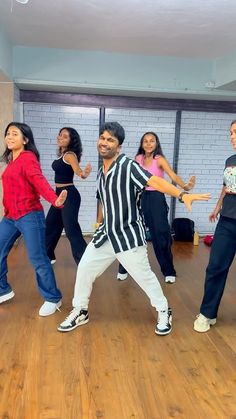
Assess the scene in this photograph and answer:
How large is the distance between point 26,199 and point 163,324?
1300mm

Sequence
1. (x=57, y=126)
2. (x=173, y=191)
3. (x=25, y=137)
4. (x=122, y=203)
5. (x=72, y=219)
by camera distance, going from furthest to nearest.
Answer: (x=57, y=126), (x=72, y=219), (x=25, y=137), (x=122, y=203), (x=173, y=191)

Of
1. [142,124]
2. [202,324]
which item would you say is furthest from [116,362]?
[142,124]

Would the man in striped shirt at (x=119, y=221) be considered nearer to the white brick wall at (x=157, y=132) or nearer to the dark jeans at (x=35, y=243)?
the dark jeans at (x=35, y=243)

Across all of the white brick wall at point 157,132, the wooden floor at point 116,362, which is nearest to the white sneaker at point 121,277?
the wooden floor at point 116,362

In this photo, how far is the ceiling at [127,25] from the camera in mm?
3170

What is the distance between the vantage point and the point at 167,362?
2389mm

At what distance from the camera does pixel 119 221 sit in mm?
2521

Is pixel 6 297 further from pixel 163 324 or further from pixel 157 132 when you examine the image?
pixel 157 132

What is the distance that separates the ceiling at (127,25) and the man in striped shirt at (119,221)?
1.32 meters

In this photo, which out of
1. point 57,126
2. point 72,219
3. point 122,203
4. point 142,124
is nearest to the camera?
point 122,203

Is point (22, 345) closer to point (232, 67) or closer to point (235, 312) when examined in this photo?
point (235, 312)

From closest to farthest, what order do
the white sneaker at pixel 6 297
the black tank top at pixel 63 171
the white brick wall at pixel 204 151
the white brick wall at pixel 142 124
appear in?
the white sneaker at pixel 6 297 → the black tank top at pixel 63 171 → the white brick wall at pixel 142 124 → the white brick wall at pixel 204 151

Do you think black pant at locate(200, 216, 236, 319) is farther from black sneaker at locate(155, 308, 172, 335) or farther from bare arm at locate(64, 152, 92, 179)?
bare arm at locate(64, 152, 92, 179)

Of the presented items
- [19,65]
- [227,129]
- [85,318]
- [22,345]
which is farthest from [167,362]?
[227,129]
